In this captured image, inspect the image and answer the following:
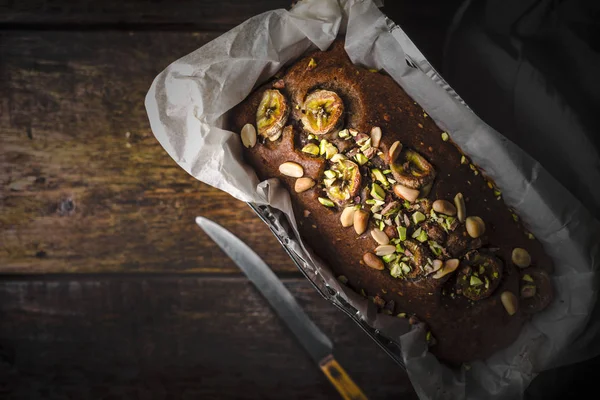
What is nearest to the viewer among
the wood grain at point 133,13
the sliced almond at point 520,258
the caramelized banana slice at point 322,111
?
the caramelized banana slice at point 322,111

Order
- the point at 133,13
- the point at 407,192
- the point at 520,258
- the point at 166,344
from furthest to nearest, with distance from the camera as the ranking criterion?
the point at 166,344, the point at 133,13, the point at 520,258, the point at 407,192

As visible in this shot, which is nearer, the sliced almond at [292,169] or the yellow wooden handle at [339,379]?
the sliced almond at [292,169]

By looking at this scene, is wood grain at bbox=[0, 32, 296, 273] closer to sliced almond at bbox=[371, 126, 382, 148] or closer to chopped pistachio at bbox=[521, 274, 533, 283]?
sliced almond at bbox=[371, 126, 382, 148]

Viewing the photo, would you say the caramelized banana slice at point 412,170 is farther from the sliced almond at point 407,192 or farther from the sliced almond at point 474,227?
the sliced almond at point 474,227

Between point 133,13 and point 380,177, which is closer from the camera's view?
point 380,177

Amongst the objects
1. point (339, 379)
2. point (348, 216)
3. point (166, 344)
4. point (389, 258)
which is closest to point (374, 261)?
point (389, 258)

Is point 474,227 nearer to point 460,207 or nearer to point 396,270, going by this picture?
point 460,207

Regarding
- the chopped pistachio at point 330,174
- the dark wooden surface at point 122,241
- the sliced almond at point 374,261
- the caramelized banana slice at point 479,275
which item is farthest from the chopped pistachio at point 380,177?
the dark wooden surface at point 122,241
